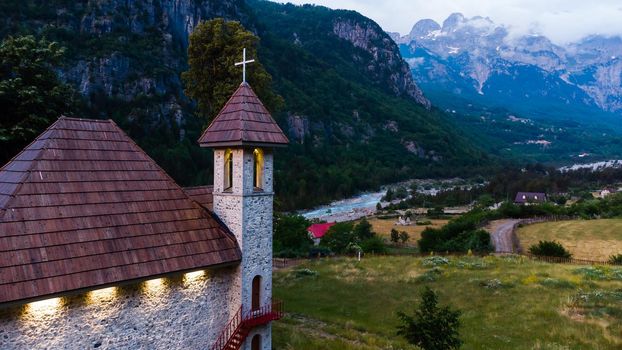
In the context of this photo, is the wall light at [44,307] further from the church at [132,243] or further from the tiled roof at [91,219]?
the tiled roof at [91,219]

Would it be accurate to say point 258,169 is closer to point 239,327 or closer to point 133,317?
point 239,327

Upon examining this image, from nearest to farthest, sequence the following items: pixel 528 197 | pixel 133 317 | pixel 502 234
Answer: pixel 133 317 → pixel 502 234 → pixel 528 197

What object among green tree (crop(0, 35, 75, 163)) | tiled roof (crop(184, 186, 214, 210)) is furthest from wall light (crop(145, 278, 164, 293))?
green tree (crop(0, 35, 75, 163))

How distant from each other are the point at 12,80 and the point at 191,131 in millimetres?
97503

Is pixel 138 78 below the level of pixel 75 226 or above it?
above

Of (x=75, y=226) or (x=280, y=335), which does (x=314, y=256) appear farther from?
(x=75, y=226)

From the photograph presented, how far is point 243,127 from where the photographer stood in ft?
52.1

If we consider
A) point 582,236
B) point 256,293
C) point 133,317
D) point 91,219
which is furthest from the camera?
point 582,236

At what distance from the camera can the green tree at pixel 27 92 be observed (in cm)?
2203

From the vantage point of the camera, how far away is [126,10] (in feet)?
420

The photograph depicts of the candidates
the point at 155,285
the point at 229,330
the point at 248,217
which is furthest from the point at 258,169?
the point at 229,330

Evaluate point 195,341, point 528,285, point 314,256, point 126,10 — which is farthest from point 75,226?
point 126,10

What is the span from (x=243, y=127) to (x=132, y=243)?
17.6ft

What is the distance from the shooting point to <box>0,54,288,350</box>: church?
1173 centimetres
